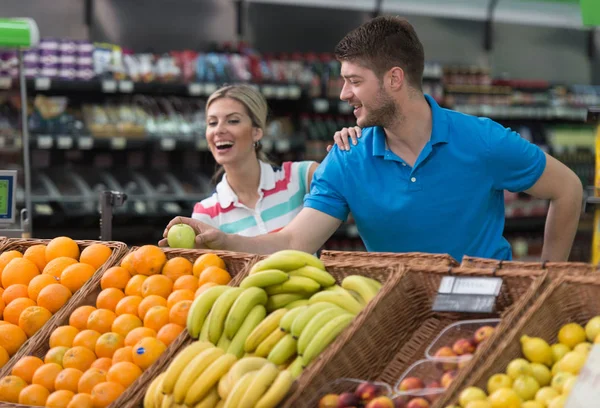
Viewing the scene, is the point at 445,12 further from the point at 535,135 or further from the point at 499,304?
the point at 499,304

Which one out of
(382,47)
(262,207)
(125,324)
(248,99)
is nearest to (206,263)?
(125,324)

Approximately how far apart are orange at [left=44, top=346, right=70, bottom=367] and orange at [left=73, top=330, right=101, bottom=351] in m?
0.03

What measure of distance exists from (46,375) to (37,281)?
443 mm

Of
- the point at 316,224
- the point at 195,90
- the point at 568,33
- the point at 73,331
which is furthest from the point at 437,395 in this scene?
the point at 568,33

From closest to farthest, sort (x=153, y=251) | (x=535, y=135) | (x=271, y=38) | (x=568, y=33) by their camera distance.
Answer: (x=153, y=251)
(x=271, y=38)
(x=535, y=135)
(x=568, y=33)

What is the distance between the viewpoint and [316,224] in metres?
2.91

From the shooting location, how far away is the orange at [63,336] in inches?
89.4

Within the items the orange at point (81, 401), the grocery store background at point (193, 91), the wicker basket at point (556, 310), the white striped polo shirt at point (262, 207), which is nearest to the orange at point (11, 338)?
the orange at point (81, 401)

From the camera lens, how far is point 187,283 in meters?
2.38

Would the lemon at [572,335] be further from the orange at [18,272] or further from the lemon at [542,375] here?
the orange at [18,272]

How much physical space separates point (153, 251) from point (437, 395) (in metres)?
1.04

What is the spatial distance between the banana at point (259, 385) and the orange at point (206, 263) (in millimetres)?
624

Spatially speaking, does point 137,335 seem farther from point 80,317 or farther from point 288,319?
point 288,319

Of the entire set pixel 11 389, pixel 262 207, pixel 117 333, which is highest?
pixel 262 207
